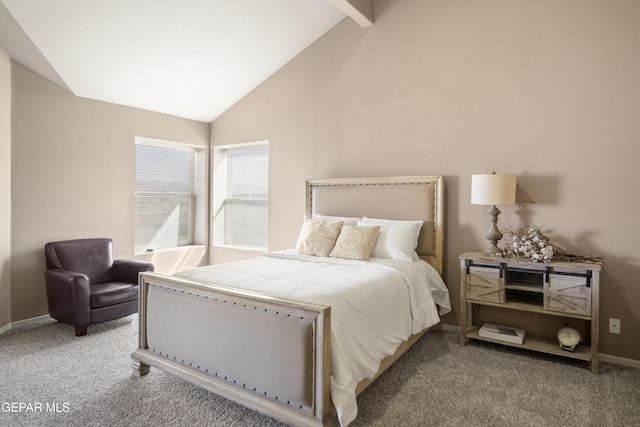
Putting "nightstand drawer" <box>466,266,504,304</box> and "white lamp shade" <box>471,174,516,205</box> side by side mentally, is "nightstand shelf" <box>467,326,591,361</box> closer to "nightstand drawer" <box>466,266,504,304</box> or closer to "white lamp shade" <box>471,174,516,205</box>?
"nightstand drawer" <box>466,266,504,304</box>

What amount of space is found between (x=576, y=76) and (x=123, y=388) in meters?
4.03

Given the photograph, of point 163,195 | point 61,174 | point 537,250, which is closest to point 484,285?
point 537,250

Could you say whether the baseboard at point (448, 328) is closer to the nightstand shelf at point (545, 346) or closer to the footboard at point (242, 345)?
the nightstand shelf at point (545, 346)

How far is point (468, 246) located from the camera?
3.53m

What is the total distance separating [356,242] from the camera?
3367 millimetres

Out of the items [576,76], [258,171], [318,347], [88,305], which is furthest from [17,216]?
[576,76]

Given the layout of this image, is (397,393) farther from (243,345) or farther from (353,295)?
(243,345)

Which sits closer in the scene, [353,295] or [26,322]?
[353,295]

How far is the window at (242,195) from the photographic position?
514 cm

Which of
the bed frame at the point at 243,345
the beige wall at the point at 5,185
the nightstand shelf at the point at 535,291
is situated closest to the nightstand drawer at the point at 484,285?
the nightstand shelf at the point at 535,291

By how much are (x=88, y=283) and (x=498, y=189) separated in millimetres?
3640

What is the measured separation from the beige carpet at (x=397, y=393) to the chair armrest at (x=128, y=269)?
0.92m

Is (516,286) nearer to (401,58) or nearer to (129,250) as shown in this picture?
(401,58)

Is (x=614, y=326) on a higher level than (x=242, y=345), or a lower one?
lower
